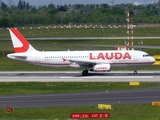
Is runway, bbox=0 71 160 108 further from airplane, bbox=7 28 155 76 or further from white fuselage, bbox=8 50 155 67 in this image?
white fuselage, bbox=8 50 155 67

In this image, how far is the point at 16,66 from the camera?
94312 millimetres

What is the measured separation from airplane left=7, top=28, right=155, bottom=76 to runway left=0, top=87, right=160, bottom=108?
17.1 metres

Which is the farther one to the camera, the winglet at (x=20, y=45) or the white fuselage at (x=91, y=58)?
the winglet at (x=20, y=45)

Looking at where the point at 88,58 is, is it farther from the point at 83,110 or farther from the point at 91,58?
the point at 83,110

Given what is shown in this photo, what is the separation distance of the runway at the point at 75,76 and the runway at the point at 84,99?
11.6 m

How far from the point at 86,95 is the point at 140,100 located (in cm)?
681

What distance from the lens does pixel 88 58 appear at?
80188mm

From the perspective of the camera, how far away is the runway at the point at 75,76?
7394cm

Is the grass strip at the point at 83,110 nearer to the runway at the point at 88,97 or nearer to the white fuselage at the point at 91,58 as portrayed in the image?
the runway at the point at 88,97

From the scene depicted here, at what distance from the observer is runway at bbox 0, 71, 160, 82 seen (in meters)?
73.9

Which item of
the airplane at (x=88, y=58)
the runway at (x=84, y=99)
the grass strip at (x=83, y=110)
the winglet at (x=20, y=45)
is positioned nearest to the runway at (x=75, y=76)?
the airplane at (x=88, y=58)

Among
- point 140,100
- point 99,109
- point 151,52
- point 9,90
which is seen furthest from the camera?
point 151,52

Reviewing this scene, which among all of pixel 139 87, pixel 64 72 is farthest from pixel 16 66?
pixel 139 87

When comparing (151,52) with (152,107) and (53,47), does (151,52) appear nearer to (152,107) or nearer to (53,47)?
(53,47)
